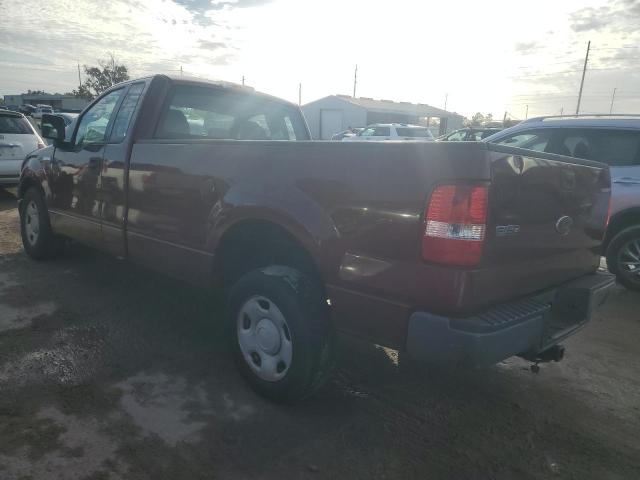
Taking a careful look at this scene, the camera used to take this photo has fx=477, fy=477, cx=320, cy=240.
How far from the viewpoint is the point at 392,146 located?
2.23m

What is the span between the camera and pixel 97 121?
456 cm

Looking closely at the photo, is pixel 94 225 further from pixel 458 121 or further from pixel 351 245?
pixel 458 121

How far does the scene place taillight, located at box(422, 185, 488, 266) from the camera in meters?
2.03

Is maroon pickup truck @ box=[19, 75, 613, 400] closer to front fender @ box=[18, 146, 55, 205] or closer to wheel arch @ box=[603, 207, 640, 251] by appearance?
front fender @ box=[18, 146, 55, 205]

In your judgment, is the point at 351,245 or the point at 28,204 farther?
the point at 28,204

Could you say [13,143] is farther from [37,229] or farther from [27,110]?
[27,110]

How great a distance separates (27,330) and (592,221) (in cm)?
414

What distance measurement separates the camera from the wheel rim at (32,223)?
539 cm

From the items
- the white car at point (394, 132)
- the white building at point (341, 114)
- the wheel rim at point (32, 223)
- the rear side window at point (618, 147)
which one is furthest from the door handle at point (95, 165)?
the white building at point (341, 114)

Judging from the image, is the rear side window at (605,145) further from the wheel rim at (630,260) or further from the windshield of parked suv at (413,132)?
the windshield of parked suv at (413,132)

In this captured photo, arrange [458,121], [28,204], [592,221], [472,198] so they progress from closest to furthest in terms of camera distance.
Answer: [472,198], [592,221], [28,204], [458,121]

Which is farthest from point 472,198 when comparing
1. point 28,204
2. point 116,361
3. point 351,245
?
point 28,204

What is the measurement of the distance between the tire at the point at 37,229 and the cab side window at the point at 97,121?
994 mm

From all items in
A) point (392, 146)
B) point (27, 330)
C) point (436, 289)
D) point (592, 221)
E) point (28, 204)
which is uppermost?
point (392, 146)
